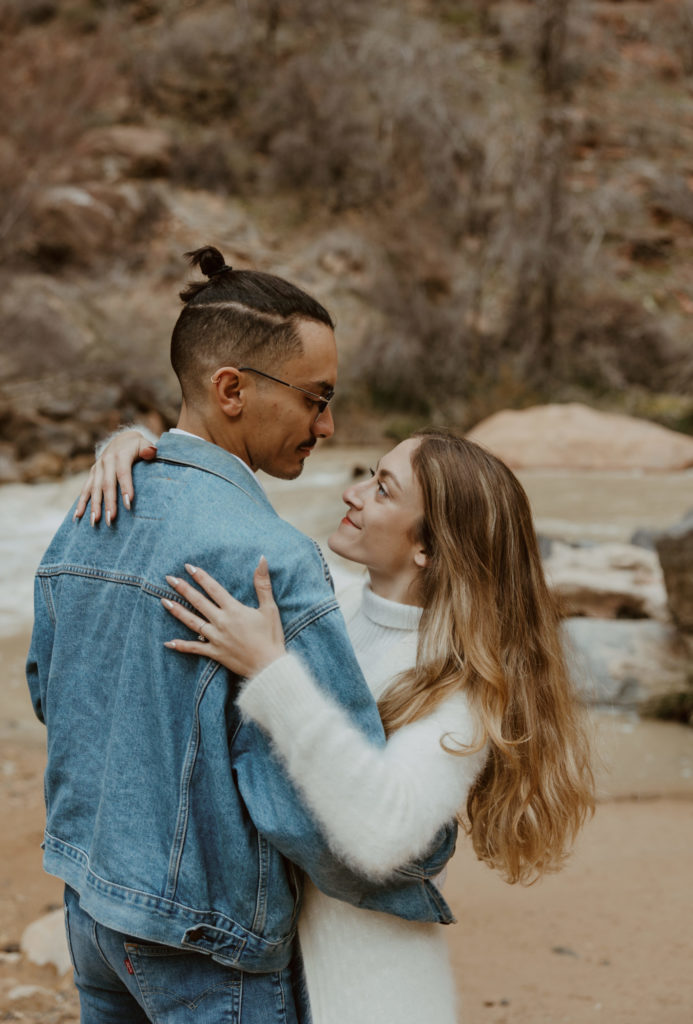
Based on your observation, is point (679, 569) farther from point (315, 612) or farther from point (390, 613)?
point (315, 612)

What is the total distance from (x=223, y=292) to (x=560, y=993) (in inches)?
105

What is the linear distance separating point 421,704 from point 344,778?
0.80 ft

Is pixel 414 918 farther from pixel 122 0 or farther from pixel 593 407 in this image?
pixel 122 0

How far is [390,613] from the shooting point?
1837 millimetres

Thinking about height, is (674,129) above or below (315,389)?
below

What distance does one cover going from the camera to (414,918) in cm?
151

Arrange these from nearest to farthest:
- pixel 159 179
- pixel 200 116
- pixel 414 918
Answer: pixel 414 918 → pixel 159 179 → pixel 200 116

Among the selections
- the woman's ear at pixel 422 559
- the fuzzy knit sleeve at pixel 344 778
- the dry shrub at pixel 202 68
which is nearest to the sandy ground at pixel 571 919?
the woman's ear at pixel 422 559

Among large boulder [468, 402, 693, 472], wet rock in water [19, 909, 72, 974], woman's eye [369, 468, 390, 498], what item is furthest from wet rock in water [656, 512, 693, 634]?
large boulder [468, 402, 693, 472]

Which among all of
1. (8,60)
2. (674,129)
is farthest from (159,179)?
(674,129)

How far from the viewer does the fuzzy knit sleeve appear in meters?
1.37

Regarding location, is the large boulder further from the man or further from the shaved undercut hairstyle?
the man

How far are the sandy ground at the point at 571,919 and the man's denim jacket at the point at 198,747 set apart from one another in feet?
5.26

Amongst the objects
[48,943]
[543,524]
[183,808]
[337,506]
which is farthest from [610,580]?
[183,808]
